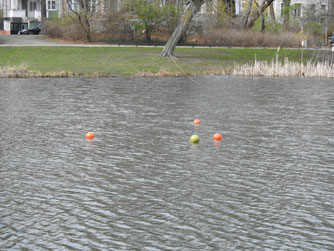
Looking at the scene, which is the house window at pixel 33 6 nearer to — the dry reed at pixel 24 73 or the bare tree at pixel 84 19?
the bare tree at pixel 84 19

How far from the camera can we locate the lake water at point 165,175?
1032 cm

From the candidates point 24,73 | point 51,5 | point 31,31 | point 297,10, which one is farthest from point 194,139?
point 51,5

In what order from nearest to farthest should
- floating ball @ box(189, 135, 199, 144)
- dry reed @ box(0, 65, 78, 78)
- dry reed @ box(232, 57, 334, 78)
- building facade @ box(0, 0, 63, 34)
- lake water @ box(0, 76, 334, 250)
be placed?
1. lake water @ box(0, 76, 334, 250)
2. floating ball @ box(189, 135, 199, 144)
3. dry reed @ box(0, 65, 78, 78)
4. dry reed @ box(232, 57, 334, 78)
5. building facade @ box(0, 0, 63, 34)

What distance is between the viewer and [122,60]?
43.7m

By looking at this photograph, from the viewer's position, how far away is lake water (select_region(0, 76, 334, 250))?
10320mm

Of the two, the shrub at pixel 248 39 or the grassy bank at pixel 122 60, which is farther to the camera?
the shrub at pixel 248 39

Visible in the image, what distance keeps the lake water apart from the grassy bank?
1287 centimetres

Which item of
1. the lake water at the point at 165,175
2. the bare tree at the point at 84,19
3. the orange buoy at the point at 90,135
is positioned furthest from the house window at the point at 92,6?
the orange buoy at the point at 90,135

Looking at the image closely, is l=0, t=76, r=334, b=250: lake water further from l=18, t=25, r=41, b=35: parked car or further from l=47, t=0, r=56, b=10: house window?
l=47, t=0, r=56, b=10: house window

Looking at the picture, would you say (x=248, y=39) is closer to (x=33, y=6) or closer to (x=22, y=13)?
(x=22, y=13)

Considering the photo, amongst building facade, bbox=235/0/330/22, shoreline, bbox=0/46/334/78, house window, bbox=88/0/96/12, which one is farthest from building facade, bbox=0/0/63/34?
shoreline, bbox=0/46/334/78

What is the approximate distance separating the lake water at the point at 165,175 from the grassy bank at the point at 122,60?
42.2ft

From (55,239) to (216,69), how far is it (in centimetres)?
3263

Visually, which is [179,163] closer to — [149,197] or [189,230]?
[149,197]
